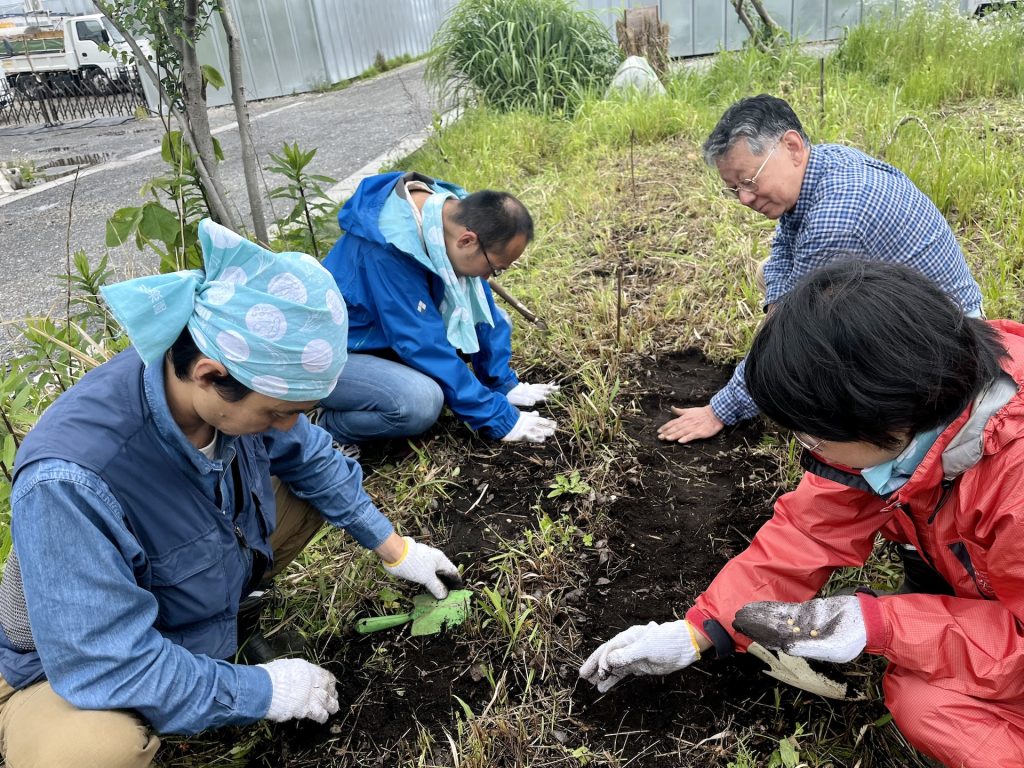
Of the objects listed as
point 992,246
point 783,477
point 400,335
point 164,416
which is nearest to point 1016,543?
point 783,477

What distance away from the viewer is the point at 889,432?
1267 mm

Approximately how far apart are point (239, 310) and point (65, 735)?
2.71ft

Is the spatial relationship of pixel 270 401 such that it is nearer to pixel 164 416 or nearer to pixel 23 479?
pixel 164 416

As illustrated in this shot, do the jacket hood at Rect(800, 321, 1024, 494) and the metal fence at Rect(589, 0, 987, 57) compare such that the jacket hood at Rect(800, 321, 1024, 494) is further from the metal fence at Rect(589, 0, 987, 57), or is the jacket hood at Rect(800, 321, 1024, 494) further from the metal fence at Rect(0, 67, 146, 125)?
the metal fence at Rect(0, 67, 146, 125)

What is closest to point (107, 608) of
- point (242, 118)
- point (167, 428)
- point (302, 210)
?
point (167, 428)

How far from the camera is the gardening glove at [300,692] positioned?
1.57m

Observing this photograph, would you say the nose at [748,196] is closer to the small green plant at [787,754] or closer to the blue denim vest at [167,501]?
the small green plant at [787,754]

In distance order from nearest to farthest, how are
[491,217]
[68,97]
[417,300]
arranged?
[491,217]
[417,300]
[68,97]

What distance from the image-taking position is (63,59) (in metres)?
15.6

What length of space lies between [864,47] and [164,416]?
249 inches

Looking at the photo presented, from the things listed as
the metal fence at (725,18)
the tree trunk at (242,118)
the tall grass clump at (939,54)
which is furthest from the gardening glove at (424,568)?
the metal fence at (725,18)

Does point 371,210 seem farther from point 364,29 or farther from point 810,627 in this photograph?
point 364,29

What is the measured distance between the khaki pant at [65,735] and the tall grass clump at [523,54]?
Result: 5.63 m

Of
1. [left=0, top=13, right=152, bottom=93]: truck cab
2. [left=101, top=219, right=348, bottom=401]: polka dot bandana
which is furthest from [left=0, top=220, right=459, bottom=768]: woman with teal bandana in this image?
[left=0, top=13, right=152, bottom=93]: truck cab
